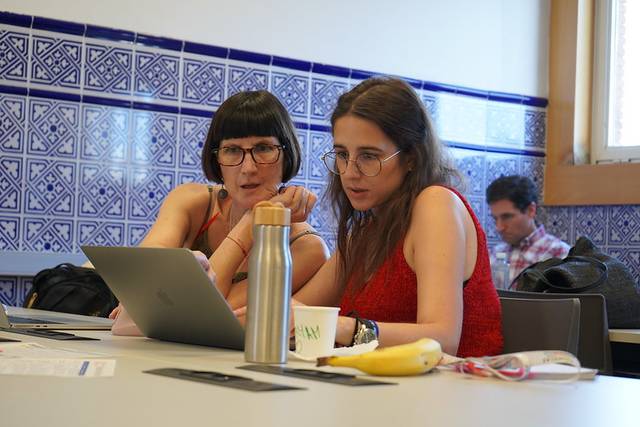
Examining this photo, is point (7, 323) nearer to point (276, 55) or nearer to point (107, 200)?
point (107, 200)

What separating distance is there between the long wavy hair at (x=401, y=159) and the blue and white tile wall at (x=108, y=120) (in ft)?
3.99

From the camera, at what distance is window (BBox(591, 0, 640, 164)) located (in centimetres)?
525

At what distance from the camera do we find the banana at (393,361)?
1.44m

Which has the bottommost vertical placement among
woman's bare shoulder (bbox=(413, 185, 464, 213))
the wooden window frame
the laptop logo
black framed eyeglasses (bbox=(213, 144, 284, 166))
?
the laptop logo

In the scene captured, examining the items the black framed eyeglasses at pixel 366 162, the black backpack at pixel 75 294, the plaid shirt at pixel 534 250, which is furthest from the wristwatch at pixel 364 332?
the plaid shirt at pixel 534 250

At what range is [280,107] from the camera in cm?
271

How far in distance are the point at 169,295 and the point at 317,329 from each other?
37 cm

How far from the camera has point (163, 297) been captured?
74.9 inches

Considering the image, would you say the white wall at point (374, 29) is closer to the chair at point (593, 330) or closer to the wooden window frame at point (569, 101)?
the wooden window frame at point (569, 101)

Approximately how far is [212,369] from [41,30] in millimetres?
2794

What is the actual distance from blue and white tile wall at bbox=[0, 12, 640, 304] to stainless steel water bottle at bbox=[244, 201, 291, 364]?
2.09 m

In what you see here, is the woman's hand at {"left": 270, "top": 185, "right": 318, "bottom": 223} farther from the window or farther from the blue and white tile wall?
the window

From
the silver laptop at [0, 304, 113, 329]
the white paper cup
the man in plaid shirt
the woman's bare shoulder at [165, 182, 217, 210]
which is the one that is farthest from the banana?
the man in plaid shirt

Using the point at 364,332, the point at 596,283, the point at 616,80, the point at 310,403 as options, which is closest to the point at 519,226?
the point at 616,80
